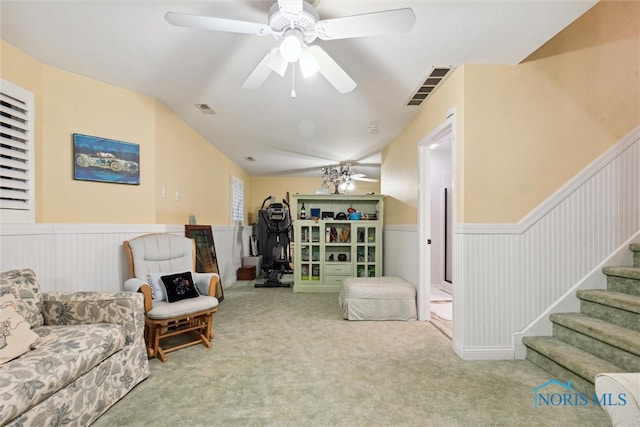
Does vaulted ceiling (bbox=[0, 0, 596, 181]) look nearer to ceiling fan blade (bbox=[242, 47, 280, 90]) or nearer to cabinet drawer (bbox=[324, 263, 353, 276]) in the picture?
ceiling fan blade (bbox=[242, 47, 280, 90])

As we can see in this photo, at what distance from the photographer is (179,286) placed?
2.68m

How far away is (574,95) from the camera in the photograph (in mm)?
2416

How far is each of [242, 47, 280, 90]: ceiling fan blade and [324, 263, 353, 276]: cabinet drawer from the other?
3.52m

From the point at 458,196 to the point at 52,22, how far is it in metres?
3.21

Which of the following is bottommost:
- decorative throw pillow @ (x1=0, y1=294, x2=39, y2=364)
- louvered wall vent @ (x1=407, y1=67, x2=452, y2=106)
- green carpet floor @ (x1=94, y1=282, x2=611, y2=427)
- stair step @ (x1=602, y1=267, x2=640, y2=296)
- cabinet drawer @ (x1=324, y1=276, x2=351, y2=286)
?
green carpet floor @ (x1=94, y1=282, x2=611, y2=427)

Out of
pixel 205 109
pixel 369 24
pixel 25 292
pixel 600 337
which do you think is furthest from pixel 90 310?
pixel 600 337

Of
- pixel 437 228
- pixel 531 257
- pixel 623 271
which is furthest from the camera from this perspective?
Result: pixel 437 228

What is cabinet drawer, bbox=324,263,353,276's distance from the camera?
4941 millimetres

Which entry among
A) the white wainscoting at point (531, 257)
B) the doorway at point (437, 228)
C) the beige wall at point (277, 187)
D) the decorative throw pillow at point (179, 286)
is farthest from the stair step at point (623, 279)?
the beige wall at point (277, 187)

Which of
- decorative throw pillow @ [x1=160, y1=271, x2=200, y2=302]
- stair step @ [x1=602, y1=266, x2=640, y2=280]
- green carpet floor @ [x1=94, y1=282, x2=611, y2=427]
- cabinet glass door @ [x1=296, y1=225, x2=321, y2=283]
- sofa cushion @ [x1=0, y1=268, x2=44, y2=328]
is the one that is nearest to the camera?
green carpet floor @ [x1=94, y1=282, x2=611, y2=427]

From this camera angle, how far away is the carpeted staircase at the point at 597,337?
6.06ft

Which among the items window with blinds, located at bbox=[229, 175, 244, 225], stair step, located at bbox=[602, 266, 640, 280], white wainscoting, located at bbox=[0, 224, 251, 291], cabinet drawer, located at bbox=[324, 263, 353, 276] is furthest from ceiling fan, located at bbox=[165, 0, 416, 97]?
window with blinds, located at bbox=[229, 175, 244, 225]

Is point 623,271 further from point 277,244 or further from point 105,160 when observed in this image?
point 277,244

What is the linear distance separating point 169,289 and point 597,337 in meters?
3.33
